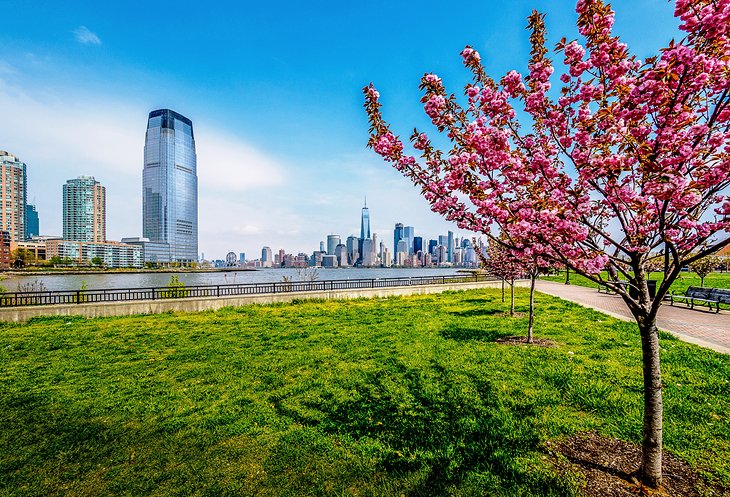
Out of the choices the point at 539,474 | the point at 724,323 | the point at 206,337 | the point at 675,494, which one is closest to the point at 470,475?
the point at 539,474

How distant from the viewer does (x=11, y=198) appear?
154 metres

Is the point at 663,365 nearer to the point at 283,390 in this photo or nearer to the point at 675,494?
the point at 675,494

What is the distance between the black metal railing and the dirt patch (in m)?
14.2

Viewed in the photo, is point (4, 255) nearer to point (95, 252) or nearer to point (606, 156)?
point (95, 252)

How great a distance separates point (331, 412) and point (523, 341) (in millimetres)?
6420

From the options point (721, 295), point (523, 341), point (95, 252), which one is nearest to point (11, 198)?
point (95, 252)

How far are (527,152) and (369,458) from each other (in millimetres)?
4360

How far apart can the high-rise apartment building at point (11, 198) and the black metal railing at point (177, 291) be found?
618 ft

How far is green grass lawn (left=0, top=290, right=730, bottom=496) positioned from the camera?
3695 mm

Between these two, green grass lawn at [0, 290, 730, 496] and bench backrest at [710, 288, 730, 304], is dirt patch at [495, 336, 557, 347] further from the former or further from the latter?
bench backrest at [710, 288, 730, 304]

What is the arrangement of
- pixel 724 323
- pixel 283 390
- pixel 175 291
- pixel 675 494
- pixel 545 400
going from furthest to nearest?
Result: 1. pixel 175 291
2. pixel 724 323
3. pixel 283 390
4. pixel 545 400
5. pixel 675 494

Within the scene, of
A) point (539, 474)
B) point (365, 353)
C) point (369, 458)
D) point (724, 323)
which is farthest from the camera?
point (724, 323)

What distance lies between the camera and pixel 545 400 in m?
5.46

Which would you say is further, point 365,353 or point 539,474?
point 365,353
